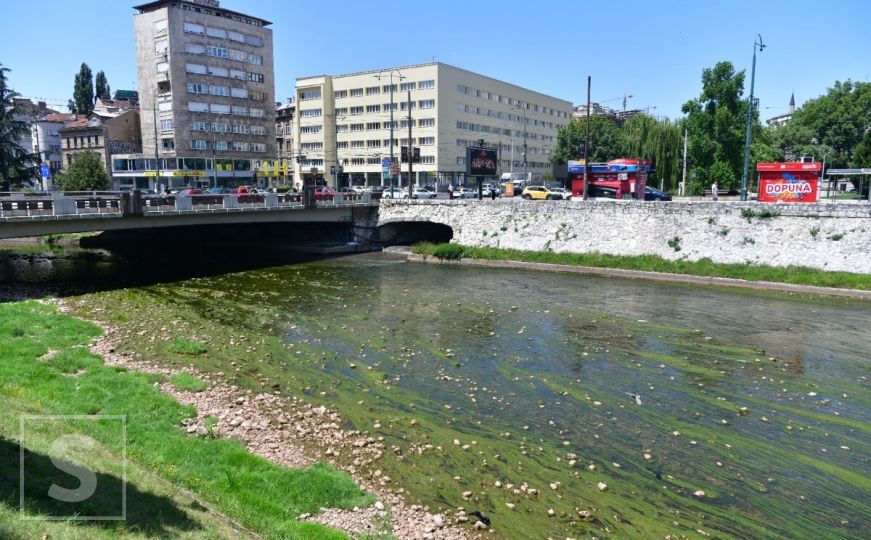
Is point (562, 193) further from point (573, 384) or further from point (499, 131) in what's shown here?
point (499, 131)

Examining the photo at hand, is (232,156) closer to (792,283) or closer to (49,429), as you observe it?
(792,283)

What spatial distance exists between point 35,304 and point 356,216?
105 feet

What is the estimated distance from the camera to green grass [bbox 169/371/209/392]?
700 inches

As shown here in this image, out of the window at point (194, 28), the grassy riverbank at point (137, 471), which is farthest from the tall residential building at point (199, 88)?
the grassy riverbank at point (137, 471)

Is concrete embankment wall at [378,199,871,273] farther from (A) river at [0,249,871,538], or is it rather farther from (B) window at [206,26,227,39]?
(B) window at [206,26,227,39]

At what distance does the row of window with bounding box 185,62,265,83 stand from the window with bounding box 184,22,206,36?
534 centimetres

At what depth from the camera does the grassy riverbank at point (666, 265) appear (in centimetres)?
3634

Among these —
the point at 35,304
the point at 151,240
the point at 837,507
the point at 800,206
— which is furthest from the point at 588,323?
the point at 151,240

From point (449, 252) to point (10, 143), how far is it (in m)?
48.4

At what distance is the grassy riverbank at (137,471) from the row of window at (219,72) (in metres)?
89.9

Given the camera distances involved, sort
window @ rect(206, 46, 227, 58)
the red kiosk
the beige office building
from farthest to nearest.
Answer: the beige office building < window @ rect(206, 46, 227, 58) < the red kiosk

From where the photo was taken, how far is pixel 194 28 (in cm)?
9725

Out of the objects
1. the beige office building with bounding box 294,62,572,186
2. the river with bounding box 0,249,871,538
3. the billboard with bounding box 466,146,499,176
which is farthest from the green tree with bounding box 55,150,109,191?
the billboard with bounding box 466,146,499,176

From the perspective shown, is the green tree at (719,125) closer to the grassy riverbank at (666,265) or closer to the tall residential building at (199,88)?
the grassy riverbank at (666,265)
